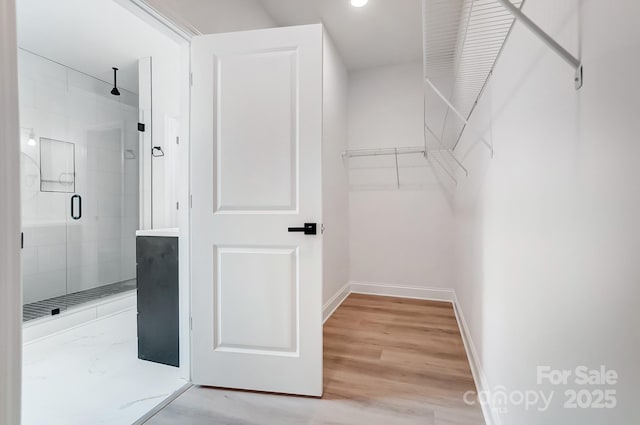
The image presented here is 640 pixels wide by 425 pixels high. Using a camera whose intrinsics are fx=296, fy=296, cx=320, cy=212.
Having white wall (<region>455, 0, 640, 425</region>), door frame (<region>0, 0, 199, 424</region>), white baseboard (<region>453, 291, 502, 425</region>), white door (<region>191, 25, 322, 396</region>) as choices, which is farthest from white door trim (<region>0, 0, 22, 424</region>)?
white baseboard (<region>453, 291, 502, 425</region>)

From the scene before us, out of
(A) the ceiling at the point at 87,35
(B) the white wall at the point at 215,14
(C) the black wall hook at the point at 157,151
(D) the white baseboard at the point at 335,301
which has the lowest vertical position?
(D) the white baseboard at the point at 335,301

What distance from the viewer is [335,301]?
121 inches

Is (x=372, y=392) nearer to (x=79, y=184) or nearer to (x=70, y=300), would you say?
(x=70, y=300)

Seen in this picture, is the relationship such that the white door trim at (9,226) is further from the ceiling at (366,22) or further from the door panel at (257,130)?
the ceiling at (366,22)

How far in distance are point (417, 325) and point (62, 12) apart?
399cm

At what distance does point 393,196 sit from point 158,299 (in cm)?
255

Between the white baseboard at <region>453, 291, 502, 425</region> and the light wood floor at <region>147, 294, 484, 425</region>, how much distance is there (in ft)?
0.14

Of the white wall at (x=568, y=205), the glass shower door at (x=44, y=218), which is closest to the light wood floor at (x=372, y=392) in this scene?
the white wall at (x=568, y=205)

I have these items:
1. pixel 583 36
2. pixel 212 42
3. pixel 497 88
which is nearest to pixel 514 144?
pixel 497 88

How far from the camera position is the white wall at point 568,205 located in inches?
19.7

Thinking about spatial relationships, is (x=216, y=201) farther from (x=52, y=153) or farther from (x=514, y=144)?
(x=52, y=153)

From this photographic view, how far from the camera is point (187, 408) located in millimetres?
1561

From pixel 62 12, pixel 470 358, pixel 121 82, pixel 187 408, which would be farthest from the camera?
pixel 121 82

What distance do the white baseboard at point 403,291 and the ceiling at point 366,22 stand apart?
8.48 feet
